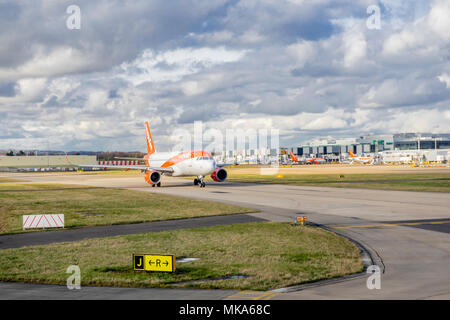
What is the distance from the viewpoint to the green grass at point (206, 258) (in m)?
12.3

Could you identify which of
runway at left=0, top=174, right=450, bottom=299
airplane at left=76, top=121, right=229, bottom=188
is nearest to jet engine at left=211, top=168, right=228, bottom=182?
airplane at left=76, top=121, right=229, bottom=188

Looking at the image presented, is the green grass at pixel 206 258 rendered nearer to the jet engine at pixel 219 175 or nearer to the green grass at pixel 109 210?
the green grass at pixel 109 210

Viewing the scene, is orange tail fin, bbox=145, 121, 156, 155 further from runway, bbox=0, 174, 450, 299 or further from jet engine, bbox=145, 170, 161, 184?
runway, bbox=0, 174, 450, 299

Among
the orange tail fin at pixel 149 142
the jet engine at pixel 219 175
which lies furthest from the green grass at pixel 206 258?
the orange tail fin at pixel 149 142

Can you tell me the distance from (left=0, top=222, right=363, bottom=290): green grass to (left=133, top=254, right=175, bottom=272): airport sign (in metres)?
0.18

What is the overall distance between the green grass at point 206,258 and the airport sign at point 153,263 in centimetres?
18

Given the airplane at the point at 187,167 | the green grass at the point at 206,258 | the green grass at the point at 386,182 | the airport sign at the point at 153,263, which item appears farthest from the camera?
the airplane at the point at 187,167

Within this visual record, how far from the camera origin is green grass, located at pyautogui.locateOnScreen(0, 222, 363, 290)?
12.3 m
